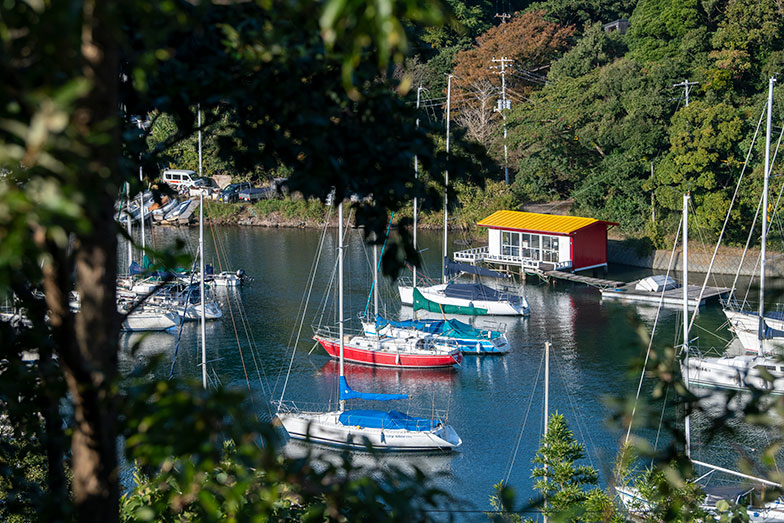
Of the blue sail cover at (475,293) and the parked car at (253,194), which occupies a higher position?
the parked car at (253,194)

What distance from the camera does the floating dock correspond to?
20484mm

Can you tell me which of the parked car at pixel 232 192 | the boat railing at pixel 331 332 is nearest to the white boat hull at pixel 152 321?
the boat railing at pixel 331 332

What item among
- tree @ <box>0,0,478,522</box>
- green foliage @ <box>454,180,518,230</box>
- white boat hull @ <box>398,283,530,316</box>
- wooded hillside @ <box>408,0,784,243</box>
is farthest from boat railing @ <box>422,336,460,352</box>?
tree @ <box>0,0,478,522</box>

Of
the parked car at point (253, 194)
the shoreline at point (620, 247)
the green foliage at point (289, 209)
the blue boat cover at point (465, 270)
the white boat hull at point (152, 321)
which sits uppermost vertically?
the parked car at point (253, 194)

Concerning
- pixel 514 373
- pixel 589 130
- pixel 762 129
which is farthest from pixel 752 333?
pixel 589 130

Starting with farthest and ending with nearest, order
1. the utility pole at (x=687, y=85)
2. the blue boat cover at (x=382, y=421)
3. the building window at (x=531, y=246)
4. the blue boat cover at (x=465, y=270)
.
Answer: the utility pole at (x=687, y=85)
the building window at (x=531, y=246)
the blue boat cover at (x=465, y=270)
the blue boat cover at (x=382, y=421)

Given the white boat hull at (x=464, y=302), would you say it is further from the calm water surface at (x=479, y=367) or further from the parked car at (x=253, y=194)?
the parked car at (x=253, y=194)

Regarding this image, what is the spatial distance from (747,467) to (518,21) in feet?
108

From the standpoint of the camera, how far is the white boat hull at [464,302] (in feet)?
65.4

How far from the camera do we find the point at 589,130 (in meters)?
26.9

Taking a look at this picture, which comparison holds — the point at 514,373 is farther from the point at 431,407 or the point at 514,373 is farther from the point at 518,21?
the point at 518,21

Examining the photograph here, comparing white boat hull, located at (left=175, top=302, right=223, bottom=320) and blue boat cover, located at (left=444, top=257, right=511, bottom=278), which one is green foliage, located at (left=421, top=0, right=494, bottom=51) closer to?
blue boat cover, located at (left=444, top=257, right=511, bottom=278)

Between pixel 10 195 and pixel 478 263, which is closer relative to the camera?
pixel 10 195

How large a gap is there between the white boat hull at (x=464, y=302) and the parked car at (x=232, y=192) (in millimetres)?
13138
